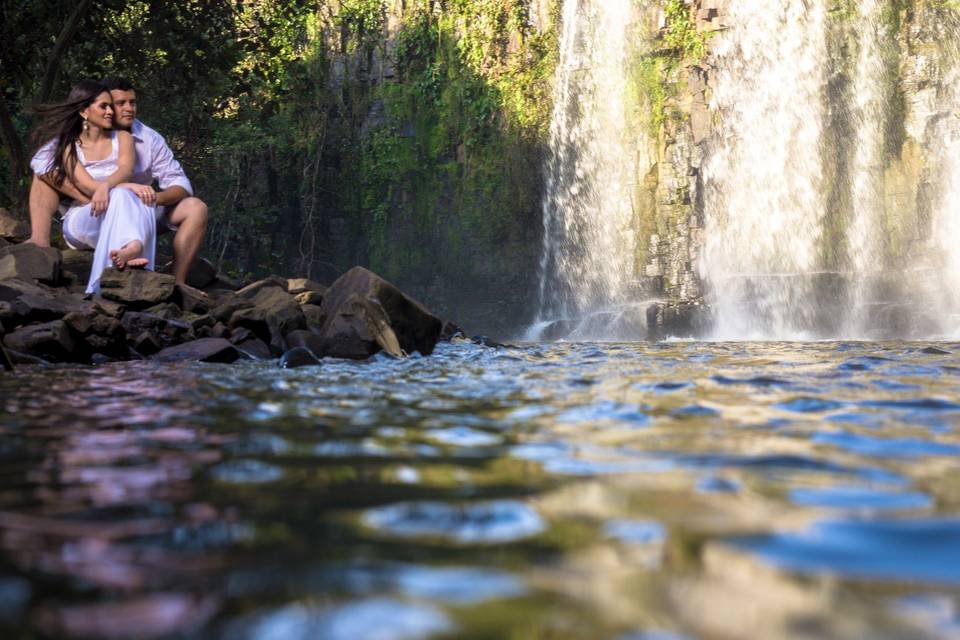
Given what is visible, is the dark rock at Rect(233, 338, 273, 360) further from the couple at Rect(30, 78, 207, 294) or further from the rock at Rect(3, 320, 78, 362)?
the couple at Rect(30, 78, 207, 294)

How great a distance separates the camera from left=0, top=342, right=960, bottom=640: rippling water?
3.95ft

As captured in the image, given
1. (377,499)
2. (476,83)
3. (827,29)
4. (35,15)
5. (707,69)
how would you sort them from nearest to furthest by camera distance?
(377,499), (35,15), (827,29), (707,69), (476,83)

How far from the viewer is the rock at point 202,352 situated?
641cm

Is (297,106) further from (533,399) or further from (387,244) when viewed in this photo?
(533,399)

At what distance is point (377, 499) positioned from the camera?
1.95 meters

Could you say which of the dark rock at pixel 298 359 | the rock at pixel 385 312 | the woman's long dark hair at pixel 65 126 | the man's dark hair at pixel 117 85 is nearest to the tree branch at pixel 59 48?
the woman's long dark hair at pixel 65 126

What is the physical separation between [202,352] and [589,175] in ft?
57.4

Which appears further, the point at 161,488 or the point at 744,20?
the point at 744,20

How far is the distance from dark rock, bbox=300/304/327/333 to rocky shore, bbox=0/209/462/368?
0.01 m

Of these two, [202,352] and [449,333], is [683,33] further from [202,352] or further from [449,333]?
[202,352]

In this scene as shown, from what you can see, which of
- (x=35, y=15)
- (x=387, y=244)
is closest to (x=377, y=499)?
(x=35, y=15)

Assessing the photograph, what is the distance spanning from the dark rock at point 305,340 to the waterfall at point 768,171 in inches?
510

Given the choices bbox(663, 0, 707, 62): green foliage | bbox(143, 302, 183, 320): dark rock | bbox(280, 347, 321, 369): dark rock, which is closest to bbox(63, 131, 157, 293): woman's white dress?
bbox(143, 302, 183, 320): dark rock

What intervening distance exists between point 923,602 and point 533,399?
2.78m
